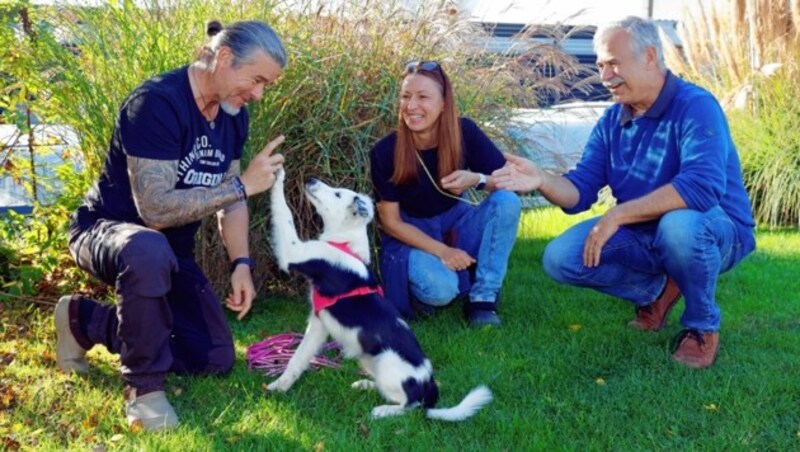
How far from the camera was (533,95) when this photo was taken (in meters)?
5.60

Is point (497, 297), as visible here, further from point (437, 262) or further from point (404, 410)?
point (404, 410)

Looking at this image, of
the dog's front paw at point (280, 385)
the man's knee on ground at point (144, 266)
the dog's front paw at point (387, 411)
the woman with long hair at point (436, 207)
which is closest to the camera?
the man's knee on ground at point (144, 266)

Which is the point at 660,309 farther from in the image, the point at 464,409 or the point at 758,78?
the point at 758,78

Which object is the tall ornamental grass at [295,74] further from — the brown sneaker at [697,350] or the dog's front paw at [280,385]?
the brown sneaker at [697,350]

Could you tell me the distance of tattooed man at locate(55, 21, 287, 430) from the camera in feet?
9.95

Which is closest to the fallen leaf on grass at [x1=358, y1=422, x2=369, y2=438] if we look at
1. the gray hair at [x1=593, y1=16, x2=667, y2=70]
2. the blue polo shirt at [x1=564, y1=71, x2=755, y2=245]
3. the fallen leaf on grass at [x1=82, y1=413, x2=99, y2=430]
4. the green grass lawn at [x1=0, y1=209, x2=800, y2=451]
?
the green grass lawn at [x1=0, y1=209, x2=800, y2=451]

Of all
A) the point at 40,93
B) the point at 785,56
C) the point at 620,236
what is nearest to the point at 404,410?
the point at 620,236

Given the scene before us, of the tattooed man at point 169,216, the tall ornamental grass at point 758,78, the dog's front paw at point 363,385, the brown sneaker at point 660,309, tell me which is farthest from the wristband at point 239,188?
the tall ornamental grass at point 758,78

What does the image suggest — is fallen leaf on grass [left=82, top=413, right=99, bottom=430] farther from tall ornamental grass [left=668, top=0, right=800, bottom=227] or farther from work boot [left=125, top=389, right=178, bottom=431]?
tall ornamental grass [left=668, top=0, right=800, bottom=227]

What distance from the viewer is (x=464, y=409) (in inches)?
119

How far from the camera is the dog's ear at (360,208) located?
3.65 meters

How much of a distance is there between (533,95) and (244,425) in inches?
132

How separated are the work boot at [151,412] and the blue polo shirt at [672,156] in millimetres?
2177

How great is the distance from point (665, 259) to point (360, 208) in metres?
1.36
